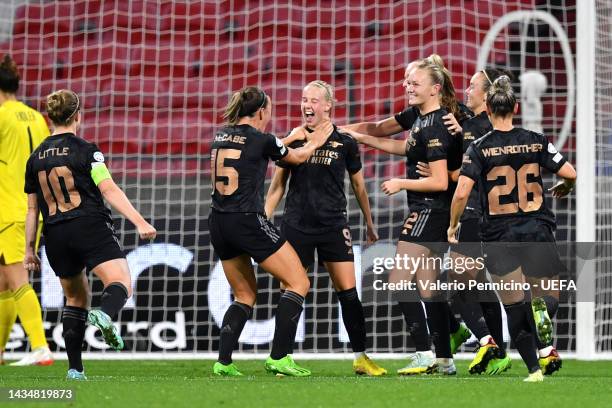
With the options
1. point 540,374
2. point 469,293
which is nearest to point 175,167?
point 469,293

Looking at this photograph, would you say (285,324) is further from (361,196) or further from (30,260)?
(30,260)

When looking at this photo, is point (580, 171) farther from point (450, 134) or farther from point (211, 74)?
point (211, 74)

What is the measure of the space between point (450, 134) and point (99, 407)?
2.93 m

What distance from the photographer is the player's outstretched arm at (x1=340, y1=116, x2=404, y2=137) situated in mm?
7543

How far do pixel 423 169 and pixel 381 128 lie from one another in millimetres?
732

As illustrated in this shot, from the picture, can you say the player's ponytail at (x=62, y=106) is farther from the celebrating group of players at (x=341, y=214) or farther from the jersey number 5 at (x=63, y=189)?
the jersey number 5 at (x=63, y=189)

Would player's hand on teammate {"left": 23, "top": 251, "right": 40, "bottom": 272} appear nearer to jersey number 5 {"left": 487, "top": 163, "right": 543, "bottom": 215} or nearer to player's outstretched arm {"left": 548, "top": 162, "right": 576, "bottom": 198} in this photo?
jersey number 5 {"left": 487, "top": 163, "right": 543, "bottom": 215}

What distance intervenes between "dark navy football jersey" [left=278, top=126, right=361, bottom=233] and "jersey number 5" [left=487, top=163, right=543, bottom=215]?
3.72ft

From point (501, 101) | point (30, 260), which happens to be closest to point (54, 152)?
point (30, 260)

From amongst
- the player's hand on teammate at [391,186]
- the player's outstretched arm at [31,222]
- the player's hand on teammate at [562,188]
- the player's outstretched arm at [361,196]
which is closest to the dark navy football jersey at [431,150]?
the player's outstretched arm at [361,196]

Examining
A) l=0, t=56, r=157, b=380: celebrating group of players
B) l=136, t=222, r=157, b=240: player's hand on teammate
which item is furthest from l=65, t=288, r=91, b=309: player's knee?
l=136, t=222, r=157, b=240: player's hand on teammate

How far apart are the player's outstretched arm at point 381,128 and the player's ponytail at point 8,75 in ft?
7.71

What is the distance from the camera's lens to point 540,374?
607 cm

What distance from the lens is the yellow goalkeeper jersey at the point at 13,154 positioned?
813 centimetres
